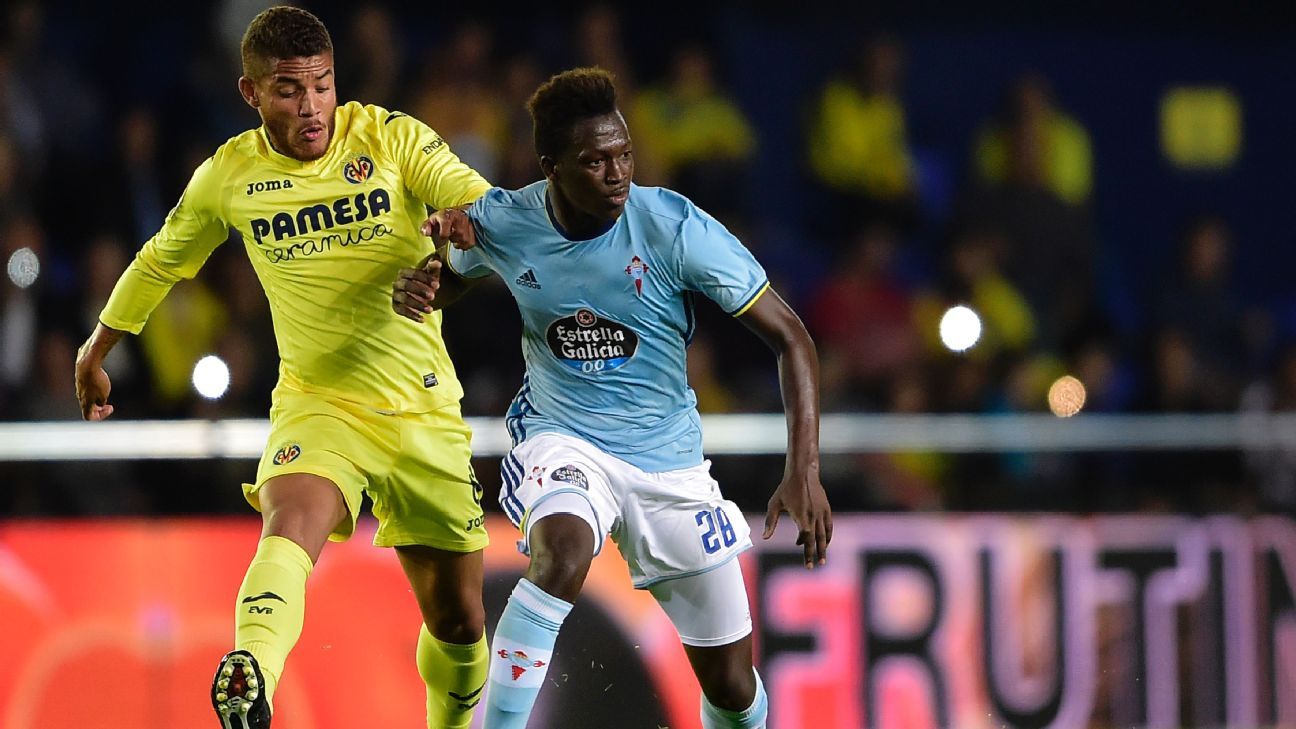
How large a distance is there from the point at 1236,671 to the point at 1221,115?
5.71m

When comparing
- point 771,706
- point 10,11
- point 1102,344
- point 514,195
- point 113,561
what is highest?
point 10,11

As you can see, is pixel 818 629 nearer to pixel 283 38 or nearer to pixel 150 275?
pixel 150 275

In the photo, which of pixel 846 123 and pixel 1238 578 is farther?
pixel 846 123

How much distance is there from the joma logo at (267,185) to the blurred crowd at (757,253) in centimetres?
186

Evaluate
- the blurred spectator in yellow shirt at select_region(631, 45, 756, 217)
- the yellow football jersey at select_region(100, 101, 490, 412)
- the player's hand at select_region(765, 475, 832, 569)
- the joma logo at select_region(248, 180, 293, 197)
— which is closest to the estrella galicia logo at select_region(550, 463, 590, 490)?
the player's hand at select_region(765, 475, 832, 569)

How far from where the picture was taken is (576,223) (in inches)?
196

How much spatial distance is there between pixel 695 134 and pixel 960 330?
6.34 feet

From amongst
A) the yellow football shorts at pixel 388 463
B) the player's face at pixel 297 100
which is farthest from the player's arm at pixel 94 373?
the player's face at pixel 297 100

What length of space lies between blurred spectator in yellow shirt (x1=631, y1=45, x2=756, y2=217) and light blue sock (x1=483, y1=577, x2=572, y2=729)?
4.69 meters

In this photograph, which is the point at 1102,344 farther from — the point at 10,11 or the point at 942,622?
the point at 10,11

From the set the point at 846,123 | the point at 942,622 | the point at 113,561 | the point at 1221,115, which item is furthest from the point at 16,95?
the point at 1221,115

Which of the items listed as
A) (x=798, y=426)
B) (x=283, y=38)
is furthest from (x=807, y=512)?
(x=283, y=38)

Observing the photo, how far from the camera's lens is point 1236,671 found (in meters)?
7.14

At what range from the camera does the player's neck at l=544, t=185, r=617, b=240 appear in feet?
16.3
